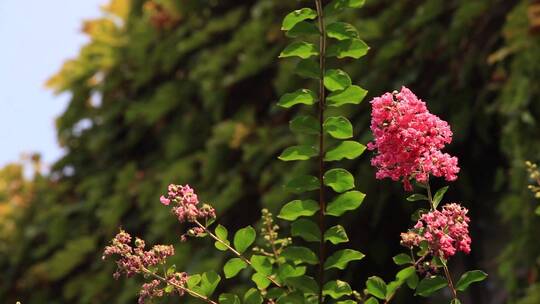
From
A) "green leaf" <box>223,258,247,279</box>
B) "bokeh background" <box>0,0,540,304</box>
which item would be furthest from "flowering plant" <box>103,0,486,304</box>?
"bokeh background" <box>0,0,540,304</box>

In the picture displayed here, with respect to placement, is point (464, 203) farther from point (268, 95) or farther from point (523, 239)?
point (268, 95)

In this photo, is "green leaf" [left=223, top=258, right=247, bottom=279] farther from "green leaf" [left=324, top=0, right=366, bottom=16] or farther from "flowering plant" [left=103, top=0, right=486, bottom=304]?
"green leaf" [left=324, top=0, right=366, bottom=16]

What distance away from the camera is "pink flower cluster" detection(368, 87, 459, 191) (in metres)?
1.45

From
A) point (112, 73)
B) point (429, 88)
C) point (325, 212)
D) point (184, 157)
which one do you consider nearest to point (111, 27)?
point (112, 73)

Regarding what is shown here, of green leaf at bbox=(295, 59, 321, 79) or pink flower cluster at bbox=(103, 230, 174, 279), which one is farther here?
green leaf at bbox=(295, 59, 321, 79)

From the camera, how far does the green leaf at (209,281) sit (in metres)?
1.55

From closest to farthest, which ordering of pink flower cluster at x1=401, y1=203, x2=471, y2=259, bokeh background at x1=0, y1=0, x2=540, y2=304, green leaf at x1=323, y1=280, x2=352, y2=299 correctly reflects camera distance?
pink flower cluster at x1=401, y1=203, x2=471, y2=259 < green leaf at x1=323, y1=280, x2=352, y2=299 < bokeh background at x1=0, y1=0, x2=540, y2=304

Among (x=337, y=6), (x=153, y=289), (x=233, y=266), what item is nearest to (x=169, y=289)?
(x=153, y=289)

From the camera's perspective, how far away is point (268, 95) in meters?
5.28

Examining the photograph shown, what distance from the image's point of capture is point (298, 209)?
157cm

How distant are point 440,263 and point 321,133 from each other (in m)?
0.30

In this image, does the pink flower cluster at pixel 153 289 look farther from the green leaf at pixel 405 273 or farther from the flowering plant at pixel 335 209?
the green leaf at pixel 405 273

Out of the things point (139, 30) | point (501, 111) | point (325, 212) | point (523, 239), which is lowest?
point (325, 212)

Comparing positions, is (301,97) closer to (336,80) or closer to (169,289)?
(336,80)
